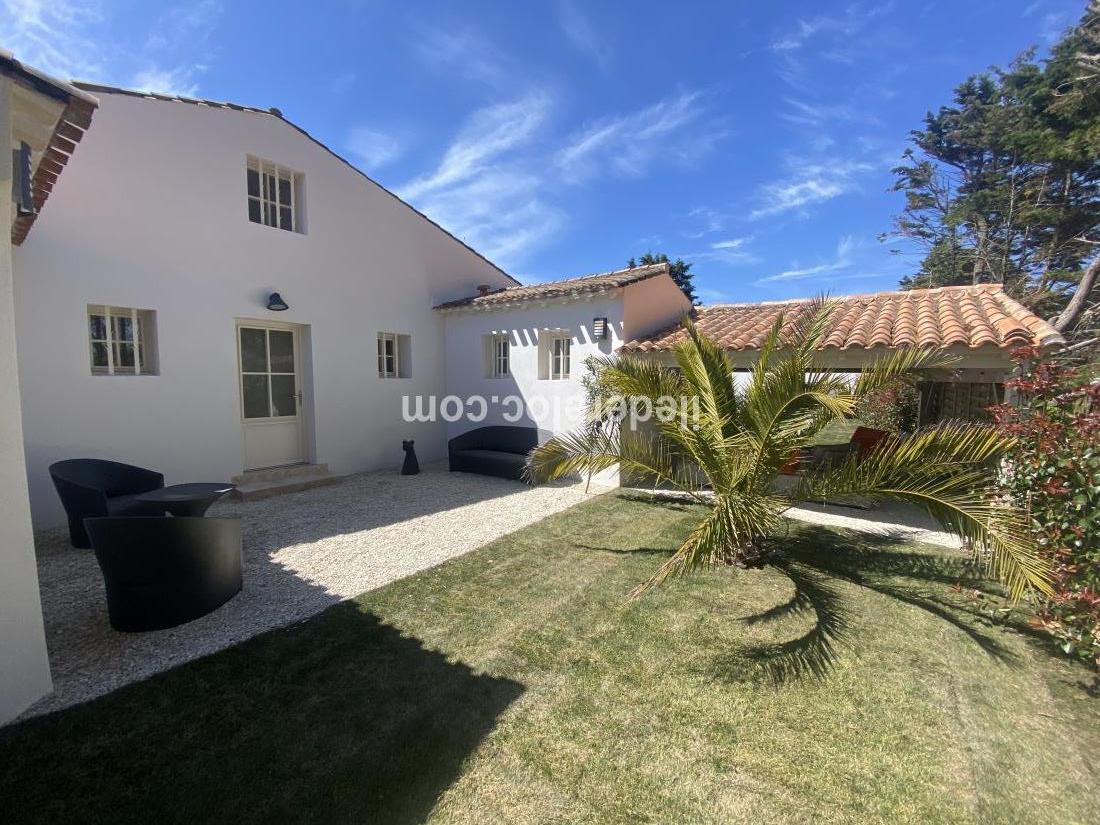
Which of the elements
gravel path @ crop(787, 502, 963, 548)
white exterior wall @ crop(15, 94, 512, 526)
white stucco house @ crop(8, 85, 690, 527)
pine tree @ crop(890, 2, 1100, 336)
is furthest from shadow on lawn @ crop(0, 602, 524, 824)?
pine tree @ crop(890, 2, 1100, 336)

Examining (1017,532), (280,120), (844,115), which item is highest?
(844,115)

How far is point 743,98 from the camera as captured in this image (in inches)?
497

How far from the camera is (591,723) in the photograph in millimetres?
3363

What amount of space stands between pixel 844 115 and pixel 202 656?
17.5 m

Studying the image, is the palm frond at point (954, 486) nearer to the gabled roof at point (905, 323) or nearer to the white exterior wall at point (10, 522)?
the gabled roof at point (905, 323)

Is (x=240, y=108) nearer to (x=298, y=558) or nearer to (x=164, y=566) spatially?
(x=298, y=558)

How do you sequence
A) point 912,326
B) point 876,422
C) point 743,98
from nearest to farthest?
point 912,326 → point 743,98 → point 876,422

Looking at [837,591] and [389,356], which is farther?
[389,356]

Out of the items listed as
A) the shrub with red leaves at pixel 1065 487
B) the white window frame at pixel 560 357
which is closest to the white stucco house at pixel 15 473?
the shrub with red leaves at pixel 1065 487

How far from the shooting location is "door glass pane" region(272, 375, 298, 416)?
10.4 meters

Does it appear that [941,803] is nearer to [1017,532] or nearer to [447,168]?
[1017,532]

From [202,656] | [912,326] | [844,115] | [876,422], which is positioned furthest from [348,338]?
[876,422]

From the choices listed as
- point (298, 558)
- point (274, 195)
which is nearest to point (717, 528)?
point (298, 558)

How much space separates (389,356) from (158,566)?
8.97 metres
